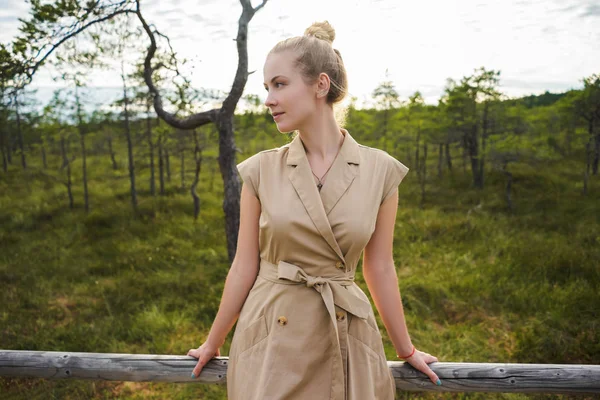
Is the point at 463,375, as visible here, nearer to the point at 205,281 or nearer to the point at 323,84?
the point at 323,84

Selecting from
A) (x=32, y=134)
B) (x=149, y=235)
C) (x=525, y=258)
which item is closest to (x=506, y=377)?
(x=525, y=258)

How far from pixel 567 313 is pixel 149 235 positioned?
9.09 m

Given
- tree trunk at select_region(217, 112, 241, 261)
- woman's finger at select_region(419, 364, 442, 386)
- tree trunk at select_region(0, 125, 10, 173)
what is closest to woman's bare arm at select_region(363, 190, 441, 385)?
woman's finger at select_region(419, 364, 442, 386)

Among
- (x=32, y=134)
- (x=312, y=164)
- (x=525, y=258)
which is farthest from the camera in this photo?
(x=32, y=134)

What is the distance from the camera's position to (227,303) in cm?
194

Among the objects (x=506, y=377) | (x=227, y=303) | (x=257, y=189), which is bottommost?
(x=506, y=377)

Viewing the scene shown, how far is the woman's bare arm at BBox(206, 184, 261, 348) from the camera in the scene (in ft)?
6.15

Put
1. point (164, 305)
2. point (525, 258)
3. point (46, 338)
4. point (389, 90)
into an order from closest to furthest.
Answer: point (46, 338), point (164, 305), point (525, 258), point (389, 90)

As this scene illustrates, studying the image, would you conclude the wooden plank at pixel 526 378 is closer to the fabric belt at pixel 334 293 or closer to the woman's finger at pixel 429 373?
the woman's finger at pixel 429 373

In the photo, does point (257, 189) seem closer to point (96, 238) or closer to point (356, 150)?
point (356, 150)

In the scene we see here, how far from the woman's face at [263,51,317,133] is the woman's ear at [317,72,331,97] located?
24 millimetres

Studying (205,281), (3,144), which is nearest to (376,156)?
(205,281)

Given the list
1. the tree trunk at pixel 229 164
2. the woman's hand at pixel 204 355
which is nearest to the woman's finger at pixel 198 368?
the woman's hand at pixel 204 355

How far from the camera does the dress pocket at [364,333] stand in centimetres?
187
